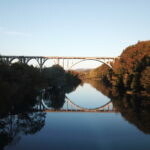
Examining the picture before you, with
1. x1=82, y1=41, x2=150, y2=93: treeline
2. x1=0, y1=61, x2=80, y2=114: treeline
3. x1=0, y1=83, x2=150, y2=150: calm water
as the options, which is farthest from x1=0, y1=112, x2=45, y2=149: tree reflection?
x1=82, y1=41, x2=150, y2=93: treeline

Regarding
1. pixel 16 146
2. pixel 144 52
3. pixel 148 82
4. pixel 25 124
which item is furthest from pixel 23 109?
pixel 144 52

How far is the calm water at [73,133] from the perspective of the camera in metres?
16.9

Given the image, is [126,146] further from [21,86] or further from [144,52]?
[144,52]

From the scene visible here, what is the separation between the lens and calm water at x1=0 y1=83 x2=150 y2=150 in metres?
16.9

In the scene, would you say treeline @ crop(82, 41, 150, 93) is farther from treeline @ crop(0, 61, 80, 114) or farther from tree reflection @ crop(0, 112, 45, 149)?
tree reflection @ crop(0, 112, 45, 149)

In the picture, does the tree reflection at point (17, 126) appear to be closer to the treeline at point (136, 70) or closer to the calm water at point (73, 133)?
the calm water at point (73, 133)

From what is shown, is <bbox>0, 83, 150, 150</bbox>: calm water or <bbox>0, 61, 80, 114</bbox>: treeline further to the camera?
<bbox>0, 61, 80, 114</bbox>: treeline

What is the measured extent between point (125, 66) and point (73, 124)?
32819 millimetres

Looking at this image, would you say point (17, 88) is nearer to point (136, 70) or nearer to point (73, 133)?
point (73, 133)

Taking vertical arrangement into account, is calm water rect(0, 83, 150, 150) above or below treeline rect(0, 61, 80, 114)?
below

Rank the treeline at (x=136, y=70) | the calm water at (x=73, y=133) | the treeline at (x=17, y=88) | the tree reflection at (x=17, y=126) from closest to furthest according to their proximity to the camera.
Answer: the calm water at (x=73, y=133), the tree reflection at (x=17, y=126), the treeline at (x=17, y=88), the treeline at (x=136, y=70)

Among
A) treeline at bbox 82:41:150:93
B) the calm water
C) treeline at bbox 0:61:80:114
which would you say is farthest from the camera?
treeline at bbox 82:41:150:93

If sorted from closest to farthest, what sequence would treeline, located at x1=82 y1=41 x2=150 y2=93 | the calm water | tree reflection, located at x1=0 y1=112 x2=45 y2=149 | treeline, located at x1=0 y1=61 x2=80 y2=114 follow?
the calm water < tree reflection, located at x1=0 y1=112 x2=45 y2=149 < treeline, located at x1=0 y1=61 x2=80 y2=114 < treeline, located at x1=82 y1=41 x2=150 y2=93

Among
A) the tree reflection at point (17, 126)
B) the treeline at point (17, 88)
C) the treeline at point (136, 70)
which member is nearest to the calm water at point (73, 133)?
the tree reflection at point (17, 126)
